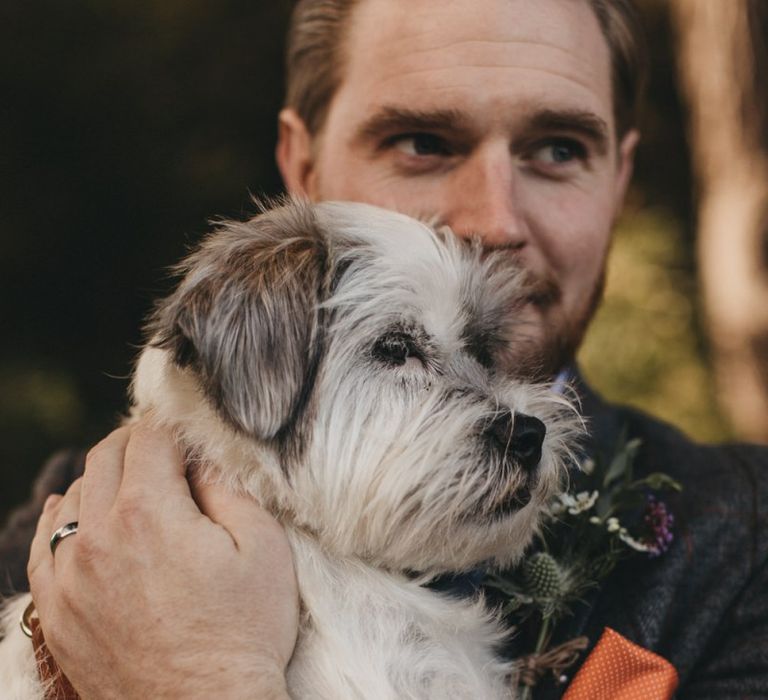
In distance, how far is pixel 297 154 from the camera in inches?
134

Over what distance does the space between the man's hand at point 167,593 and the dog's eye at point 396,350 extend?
48 cm

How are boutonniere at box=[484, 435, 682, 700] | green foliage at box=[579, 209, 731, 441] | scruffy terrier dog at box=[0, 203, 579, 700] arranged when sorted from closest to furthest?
scruffy terrier dog at box=[0, 203, 579, 700]
boutonniere at box=[484, 435, 682, 700]
green foliage at box=[579, 209, 731, 441]

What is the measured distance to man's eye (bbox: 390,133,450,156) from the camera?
2.85m

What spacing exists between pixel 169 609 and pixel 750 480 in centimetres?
170

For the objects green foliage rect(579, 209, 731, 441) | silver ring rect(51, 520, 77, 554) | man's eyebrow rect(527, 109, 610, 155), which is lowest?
green foliage rect(579, 209, 731, 441)

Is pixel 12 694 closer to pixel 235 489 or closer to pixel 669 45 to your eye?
pixel 235 489

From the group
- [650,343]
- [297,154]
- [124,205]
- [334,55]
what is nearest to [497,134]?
[334,55]

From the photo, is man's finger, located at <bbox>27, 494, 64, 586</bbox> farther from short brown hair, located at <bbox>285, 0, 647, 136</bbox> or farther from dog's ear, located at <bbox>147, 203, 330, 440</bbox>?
short brown hair, located at <bbox>285, 0, 647, 136</bbox>

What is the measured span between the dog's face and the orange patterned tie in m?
0.32

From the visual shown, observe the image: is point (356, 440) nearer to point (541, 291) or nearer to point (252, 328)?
point (252, 328)

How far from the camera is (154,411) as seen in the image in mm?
2348

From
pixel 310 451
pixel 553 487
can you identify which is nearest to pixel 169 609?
pixel 310 451

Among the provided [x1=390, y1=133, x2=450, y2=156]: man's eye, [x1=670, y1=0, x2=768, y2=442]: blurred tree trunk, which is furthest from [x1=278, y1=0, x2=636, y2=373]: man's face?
[x1=670, y1=0, x2=768, y2=442]: blurred tree trunk

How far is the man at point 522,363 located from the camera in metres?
2.04
